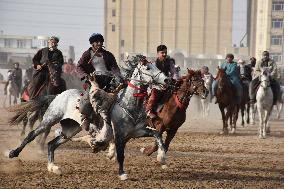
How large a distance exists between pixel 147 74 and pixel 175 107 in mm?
3297

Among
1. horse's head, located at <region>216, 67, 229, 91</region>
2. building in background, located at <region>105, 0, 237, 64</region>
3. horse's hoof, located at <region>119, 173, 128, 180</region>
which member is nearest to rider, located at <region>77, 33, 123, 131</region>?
horse's hoof, located at <region>119, 173, 128, 180</region>

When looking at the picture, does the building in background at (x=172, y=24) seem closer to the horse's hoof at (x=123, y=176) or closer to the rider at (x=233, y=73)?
the rider at (x=233, y=73)

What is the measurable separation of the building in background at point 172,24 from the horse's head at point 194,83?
125m

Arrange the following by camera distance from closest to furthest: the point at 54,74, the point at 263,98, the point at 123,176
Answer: the point at 123,176 < the point at 54,74 < the point at 263,98

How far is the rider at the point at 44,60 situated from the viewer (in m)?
14.8

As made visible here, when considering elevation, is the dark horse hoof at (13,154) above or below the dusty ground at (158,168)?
Result: above

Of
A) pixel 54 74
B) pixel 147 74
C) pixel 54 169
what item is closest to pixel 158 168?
pixel 54 169

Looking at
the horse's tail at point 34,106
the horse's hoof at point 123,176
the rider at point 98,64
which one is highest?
the rider at point 98,64

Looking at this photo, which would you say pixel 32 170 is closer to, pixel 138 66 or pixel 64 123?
pixel 64 123

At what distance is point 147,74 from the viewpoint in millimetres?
10977

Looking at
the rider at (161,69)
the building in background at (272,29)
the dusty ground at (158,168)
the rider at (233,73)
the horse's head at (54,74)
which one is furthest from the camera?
the building in background at (272,29)

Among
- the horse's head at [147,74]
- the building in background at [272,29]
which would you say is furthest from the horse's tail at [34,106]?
the building in background at [272,29]

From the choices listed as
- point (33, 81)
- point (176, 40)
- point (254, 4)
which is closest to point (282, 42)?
point (254, 4)

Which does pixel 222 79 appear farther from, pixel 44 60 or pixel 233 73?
pixel 44 60
